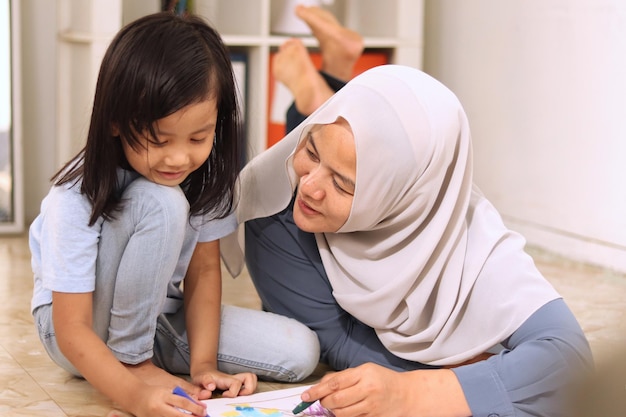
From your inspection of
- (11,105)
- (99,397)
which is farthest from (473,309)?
(11,105)

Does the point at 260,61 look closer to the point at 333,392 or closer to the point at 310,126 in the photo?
the point at 310,126

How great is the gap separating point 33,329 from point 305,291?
502 mm

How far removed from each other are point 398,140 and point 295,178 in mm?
214

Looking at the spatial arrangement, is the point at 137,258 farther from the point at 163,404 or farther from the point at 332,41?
the point at 332,41

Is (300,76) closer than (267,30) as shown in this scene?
Yes

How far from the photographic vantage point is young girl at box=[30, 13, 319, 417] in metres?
1.11

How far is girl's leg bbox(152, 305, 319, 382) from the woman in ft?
0.27

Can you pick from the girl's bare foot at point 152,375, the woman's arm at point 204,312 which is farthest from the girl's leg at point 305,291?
the girl's bare foot at point 152,375

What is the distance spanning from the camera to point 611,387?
0.43 meters

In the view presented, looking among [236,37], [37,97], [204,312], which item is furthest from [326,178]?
[37,97]

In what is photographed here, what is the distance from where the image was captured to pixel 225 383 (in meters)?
1.22

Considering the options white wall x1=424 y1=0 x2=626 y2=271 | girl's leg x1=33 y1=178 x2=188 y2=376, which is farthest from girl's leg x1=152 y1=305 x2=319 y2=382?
white wall x1=424 y1=0 x2=626 y2=271

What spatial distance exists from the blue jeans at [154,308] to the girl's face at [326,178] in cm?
17

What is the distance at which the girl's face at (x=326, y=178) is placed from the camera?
1191 millimetres
